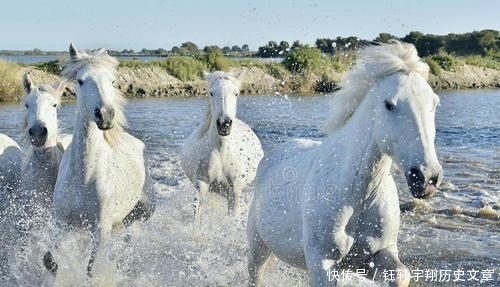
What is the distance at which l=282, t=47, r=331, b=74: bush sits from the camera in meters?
37.1

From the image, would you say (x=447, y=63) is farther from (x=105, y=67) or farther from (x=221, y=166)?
(x=105, y=67)

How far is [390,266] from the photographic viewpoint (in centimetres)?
368

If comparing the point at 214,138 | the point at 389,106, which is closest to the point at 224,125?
the point at 214,138

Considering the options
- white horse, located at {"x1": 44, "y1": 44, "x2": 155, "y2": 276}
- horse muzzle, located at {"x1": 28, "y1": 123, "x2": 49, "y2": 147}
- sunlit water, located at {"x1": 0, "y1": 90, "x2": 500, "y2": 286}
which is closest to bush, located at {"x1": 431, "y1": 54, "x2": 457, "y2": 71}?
sunlit water, located at {"x1": 0, "y1": 90, "x2": 500, "y2": 286}

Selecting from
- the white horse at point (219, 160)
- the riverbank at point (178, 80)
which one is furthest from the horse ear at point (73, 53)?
the riverbank at point (178, 80)

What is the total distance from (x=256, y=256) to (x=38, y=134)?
2.47 metres

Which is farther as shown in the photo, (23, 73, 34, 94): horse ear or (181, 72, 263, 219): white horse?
(181, 72, 263, 219): white horse

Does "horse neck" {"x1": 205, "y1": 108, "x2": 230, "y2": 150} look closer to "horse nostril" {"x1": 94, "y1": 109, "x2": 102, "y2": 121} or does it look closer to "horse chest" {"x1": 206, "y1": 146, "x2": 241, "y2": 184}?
"horse chest" {"x1": 206, "y1": 146, "x2": 241, "y2": 184}

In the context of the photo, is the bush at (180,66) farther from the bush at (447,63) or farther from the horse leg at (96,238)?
the horse leg at (96,238)

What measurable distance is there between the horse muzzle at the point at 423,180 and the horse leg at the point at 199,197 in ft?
17.0

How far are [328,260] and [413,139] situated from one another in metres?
0.97

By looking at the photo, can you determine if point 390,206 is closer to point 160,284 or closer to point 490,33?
point 160,284

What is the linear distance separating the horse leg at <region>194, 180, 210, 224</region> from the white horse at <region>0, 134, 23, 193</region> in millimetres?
2242

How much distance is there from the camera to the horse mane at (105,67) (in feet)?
18.0
